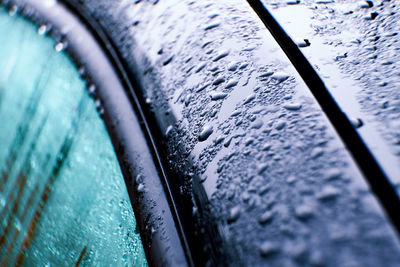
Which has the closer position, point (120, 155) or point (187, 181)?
point (187, 181)

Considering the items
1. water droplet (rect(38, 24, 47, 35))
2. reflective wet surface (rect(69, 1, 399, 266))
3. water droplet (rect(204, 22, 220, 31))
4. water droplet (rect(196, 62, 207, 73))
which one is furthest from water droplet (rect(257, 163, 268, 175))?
water droplet (rect(38, 24, 47, 35))

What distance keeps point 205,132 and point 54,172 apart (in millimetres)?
612

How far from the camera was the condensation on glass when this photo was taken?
0.87 metres

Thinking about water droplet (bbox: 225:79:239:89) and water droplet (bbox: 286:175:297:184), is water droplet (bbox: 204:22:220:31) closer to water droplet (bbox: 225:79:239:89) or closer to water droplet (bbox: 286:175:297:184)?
water droplet (bbox: 225:79:239:89)

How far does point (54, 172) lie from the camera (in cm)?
104

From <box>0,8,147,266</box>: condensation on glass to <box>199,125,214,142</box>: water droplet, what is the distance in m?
0.28

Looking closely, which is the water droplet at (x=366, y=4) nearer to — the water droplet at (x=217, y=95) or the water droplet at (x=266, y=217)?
the water droplet at (x=217, y=95)

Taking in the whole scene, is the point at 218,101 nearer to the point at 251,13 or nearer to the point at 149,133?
the point at 149,133

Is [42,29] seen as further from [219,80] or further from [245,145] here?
[245,145]

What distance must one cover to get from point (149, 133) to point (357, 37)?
0.57 m

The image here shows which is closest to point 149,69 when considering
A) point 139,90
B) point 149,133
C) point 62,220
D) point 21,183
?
point 139,90

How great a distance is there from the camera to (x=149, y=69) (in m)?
0.88

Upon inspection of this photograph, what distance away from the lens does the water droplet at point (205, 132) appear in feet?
2.33

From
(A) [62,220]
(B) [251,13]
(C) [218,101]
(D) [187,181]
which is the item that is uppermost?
(B) [251,13]
